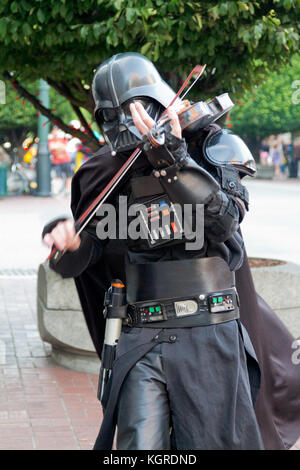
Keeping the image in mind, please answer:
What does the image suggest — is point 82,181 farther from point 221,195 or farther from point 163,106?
point 221,195

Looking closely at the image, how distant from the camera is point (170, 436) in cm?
270

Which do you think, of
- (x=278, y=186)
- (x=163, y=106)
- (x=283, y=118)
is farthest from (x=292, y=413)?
(x=283, y=118)

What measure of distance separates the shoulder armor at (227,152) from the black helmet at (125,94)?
0.20 metres

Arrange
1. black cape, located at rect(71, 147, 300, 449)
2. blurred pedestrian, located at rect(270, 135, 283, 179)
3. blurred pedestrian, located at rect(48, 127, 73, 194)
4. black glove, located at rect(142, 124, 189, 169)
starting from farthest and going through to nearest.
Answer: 1. blurred pedestrian, located at rect(270, 135, 283, 179)
2. blurred pedestrian, located at rect(48, 127, 73, 194)
3. black cape, located at rect(71, 147, 300, 449)
4. black glove, located at rect(142, 124, 189, 169)

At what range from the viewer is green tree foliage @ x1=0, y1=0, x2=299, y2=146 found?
4793mm

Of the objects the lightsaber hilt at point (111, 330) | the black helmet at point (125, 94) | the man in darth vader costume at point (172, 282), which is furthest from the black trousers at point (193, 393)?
the black helmet at point (125, 94)

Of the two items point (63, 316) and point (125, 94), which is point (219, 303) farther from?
point (63, 316)

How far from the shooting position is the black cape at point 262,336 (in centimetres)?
309

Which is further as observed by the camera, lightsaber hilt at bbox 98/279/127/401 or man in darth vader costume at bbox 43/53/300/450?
lightsaber hilt at bbox 98/279/127/401

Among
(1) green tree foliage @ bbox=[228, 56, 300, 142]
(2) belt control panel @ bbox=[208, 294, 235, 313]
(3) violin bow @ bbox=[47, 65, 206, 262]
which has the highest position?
(1) green tree foliage @ bbox=[228, 56, 300, 142]

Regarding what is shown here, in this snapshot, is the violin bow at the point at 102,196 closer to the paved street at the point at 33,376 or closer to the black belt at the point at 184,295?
the black belt at the point at 184,295

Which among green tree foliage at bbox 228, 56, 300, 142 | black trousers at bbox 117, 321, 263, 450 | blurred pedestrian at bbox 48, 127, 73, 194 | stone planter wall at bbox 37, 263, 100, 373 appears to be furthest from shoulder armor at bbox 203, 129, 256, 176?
green tree foliage at bbox 228, 56, 300, 142

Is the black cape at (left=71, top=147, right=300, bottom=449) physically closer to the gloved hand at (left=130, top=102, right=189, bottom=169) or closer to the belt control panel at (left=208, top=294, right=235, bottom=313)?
the belt control panel at (left=208, top=294, right=235, bottom=313)

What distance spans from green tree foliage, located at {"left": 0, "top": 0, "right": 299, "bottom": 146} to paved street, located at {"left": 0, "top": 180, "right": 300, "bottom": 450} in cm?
214
